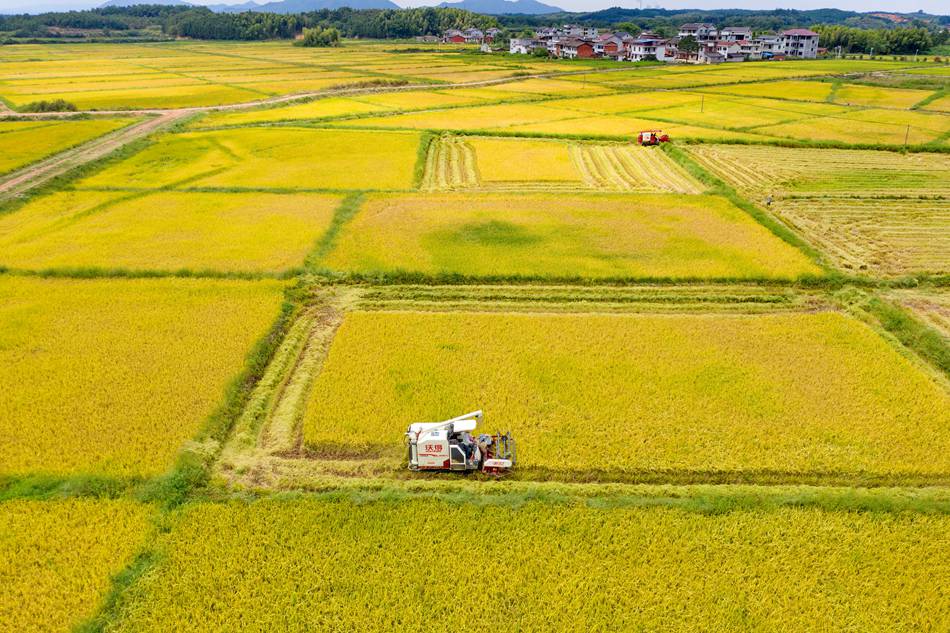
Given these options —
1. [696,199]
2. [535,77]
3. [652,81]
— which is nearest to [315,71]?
[535,77]

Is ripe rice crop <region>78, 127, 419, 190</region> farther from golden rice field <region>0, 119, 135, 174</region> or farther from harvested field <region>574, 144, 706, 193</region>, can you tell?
harvested field <region>574, 144, 706, 193</region>

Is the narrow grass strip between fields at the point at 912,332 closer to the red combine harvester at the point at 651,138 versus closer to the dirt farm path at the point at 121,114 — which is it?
the red combine harvester at the point at 651,138

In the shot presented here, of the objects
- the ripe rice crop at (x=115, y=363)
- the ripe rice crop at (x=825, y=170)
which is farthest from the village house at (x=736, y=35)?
the ripe rice crop at (x=115, y=363)

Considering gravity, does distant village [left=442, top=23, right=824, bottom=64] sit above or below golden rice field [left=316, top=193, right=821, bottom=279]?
above

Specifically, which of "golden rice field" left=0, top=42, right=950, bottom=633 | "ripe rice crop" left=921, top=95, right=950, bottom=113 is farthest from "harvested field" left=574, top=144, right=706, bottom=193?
"ripe rice crop" left=921, top=95, right=950, bottom=113

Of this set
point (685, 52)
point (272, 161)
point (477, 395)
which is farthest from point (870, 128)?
point (685, 52)

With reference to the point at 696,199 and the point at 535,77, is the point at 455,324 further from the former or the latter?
the point at 535,77

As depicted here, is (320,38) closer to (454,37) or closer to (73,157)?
(454,37)
